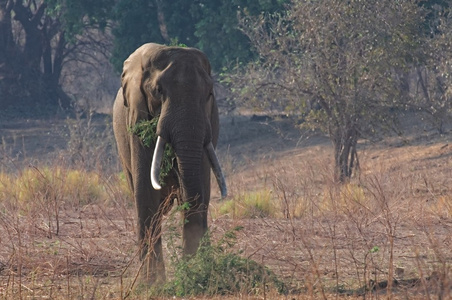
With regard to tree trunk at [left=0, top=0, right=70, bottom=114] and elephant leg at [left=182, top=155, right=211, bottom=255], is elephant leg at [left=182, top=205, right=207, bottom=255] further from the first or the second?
tree trunk at [left=0, top=0, right=70, bottom=114]

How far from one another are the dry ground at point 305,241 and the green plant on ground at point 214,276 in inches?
6.4

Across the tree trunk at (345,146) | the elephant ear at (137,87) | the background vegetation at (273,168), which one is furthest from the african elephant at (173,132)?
the tree trunk at (345,146)

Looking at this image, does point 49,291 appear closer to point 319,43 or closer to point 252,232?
point 252,232

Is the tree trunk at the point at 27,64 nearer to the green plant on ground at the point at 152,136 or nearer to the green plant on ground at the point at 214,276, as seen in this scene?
the green plant on ground at the point at 152,136

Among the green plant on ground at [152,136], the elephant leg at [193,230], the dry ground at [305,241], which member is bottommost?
the dry ground at [305,241]

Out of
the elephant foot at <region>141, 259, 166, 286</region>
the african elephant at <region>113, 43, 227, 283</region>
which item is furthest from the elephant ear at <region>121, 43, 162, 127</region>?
the elephant foot at <region>141, 259, 166, 286</region>

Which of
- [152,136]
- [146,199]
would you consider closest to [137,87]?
[152,136]

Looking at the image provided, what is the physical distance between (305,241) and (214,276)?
111cm

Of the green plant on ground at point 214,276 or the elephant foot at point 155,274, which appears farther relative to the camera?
the elephant foot at point 155,274

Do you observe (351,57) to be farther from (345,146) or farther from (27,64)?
(27,64)

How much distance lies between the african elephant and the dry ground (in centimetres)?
52

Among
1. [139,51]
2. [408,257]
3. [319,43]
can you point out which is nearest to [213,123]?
[139,51]

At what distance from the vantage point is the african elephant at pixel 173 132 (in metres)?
6.82

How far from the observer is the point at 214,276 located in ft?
22.0
